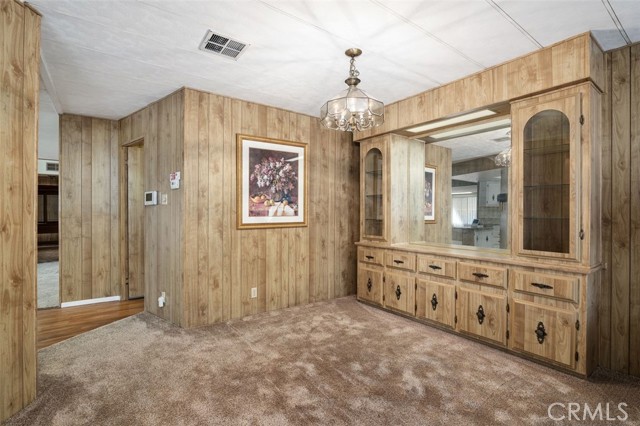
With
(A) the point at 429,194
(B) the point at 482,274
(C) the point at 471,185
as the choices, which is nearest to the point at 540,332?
(B) the point at 482,274

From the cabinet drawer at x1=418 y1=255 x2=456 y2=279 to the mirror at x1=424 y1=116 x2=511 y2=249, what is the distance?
0.48 metres

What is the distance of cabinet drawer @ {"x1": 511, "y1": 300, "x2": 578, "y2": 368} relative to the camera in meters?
2.63

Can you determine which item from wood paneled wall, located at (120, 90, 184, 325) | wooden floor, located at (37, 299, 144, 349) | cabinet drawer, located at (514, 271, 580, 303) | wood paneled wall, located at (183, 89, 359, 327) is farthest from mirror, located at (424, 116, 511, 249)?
wooden floor, located at (37, 299, 144, 349)

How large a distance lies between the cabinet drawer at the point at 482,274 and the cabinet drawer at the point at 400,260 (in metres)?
0.60

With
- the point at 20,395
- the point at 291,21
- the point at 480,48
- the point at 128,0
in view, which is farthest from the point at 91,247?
the point at 480,48

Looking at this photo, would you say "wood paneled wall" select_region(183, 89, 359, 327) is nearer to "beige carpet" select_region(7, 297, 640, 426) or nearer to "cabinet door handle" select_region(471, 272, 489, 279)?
"beige carpet" select_region(7, 297, 640, 426)

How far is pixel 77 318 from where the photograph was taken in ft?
13.5

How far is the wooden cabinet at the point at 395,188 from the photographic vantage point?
4.26m

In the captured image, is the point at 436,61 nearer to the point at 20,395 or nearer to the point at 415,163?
the point at 415,163

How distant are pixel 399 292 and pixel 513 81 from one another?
252 centimetres

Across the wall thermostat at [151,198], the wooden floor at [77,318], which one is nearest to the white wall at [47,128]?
the wall thermostat at [151,198]

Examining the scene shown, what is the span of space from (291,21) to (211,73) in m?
1.23

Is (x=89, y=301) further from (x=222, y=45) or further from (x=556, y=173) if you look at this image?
(x=556, y=173)

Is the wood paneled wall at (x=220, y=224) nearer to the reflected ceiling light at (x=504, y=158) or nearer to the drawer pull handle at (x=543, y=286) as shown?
the reflected ceiling light at (x=504, y=158)
